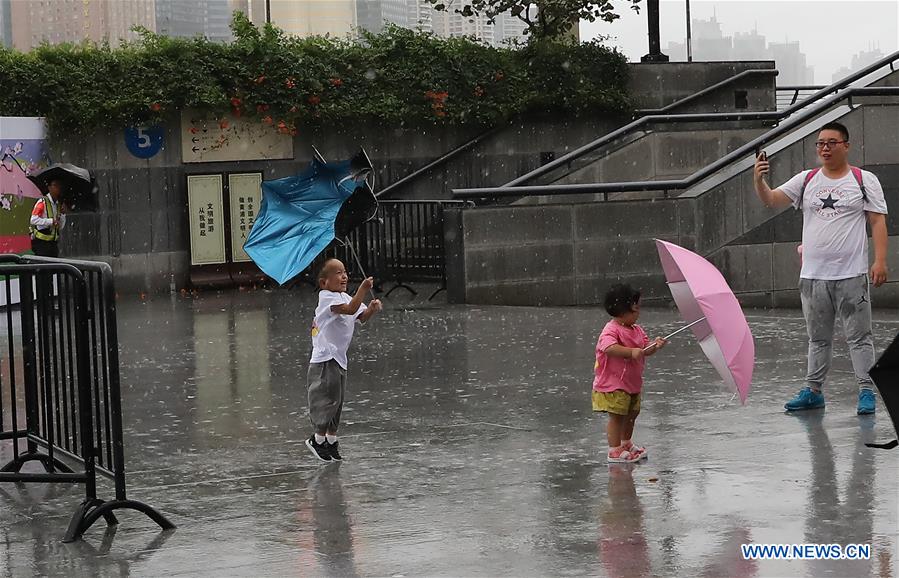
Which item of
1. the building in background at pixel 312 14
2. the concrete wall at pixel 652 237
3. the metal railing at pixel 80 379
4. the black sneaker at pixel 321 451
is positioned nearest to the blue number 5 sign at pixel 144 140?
the concrete wall at pixel 652 237

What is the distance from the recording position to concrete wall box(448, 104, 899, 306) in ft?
55.4

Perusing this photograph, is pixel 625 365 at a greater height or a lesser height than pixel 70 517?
greater

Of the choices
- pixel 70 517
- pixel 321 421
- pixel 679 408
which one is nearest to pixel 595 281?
pixel 679 408

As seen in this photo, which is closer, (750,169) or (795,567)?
(795,567)

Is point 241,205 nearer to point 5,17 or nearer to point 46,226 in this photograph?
point 46,226

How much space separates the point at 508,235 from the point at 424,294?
1.74m

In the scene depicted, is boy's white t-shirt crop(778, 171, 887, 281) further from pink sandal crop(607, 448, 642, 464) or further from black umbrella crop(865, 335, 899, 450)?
black umbrella crop(865, 335, 899, 450)

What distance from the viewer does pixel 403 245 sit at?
18672mm

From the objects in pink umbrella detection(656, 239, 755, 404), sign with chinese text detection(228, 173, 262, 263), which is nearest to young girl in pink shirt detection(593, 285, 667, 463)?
pink umbrella detection(656, 239, 755, 404)

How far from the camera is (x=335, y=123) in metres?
21.3

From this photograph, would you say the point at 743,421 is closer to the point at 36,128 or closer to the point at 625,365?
the point at 625,365

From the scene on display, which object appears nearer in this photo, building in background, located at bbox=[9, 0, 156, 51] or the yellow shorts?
the yellow shorts

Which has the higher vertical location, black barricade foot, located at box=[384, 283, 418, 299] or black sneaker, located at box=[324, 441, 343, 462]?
black barricade foot, located at box=[384, 283, 418, 299]

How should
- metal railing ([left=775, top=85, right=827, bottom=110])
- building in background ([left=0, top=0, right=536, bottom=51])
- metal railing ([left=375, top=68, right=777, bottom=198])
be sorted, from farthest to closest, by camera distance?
metal railing ([left=775, top=85, right=827, bottom=110]) < building in background ([left=0, top=0, right=536, bottom=51]) < metal railing ([left=375, top=68, right=777, bottom=198])
